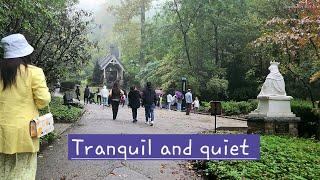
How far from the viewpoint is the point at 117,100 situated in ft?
61.3

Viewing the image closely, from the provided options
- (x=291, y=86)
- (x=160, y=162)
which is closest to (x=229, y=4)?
(x=291, y=86)

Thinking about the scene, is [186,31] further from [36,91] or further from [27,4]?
[36,91]

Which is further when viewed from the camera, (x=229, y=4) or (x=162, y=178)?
(x=229, y=4)

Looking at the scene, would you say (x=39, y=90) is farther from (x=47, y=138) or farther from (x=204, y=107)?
(x=204, y=107)

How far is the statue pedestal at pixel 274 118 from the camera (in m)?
14.9

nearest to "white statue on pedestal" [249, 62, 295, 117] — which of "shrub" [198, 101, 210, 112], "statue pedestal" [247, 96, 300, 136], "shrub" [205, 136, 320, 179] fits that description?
"statue pedestal" [247, 96, 300, 136]

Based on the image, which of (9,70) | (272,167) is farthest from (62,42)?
(9,70)

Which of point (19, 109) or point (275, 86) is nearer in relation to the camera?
point (19, 109)

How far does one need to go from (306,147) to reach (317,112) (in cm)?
332

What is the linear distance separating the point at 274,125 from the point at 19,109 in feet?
39.5

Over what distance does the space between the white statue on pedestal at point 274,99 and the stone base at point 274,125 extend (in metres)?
0.17

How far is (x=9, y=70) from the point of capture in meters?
4.18

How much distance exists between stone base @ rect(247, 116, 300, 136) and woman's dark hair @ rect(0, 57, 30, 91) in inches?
459

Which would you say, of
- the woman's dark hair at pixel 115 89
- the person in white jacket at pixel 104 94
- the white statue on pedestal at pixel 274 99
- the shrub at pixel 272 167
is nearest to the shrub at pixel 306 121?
the white statue on pedestal at pixel 274 99
